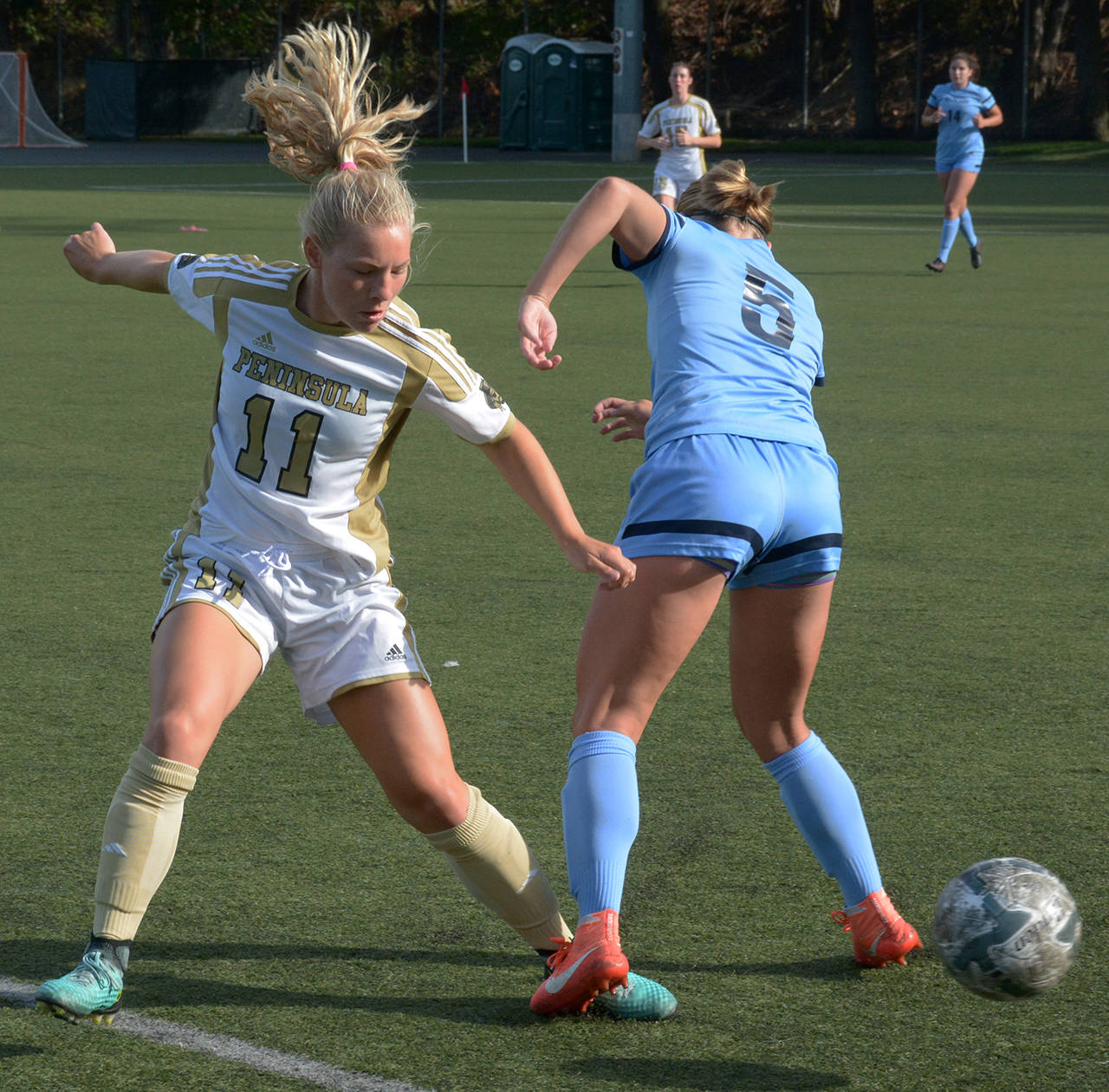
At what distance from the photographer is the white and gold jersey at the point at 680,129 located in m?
20.0

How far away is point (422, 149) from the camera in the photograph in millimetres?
46188

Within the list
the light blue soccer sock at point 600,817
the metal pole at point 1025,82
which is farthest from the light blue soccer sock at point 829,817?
the metal pole at point 1025,82

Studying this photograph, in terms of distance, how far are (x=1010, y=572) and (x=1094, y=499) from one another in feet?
4.84

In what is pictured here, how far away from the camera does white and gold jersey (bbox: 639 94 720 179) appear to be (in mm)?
19984

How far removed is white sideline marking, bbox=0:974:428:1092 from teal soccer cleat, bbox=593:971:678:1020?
464mm

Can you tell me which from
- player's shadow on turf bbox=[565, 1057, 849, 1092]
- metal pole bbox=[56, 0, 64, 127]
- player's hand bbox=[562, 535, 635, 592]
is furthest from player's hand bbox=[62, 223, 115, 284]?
metal pole bbox=[56, 0, 64, 127]

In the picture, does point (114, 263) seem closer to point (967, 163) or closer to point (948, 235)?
point (948, 235)

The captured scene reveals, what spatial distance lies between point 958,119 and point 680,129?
324 cm

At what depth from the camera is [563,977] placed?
3371mm

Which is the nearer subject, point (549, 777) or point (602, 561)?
point (602, 561)

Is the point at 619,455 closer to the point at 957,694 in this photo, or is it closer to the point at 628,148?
the point at 957,694

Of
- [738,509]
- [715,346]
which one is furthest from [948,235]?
[738,509]

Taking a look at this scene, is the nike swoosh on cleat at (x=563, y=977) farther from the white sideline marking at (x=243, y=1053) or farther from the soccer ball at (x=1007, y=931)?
the soccer ball at (x=1007, y=931)

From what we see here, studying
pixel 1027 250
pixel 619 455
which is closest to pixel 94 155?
pixel 1027 250
